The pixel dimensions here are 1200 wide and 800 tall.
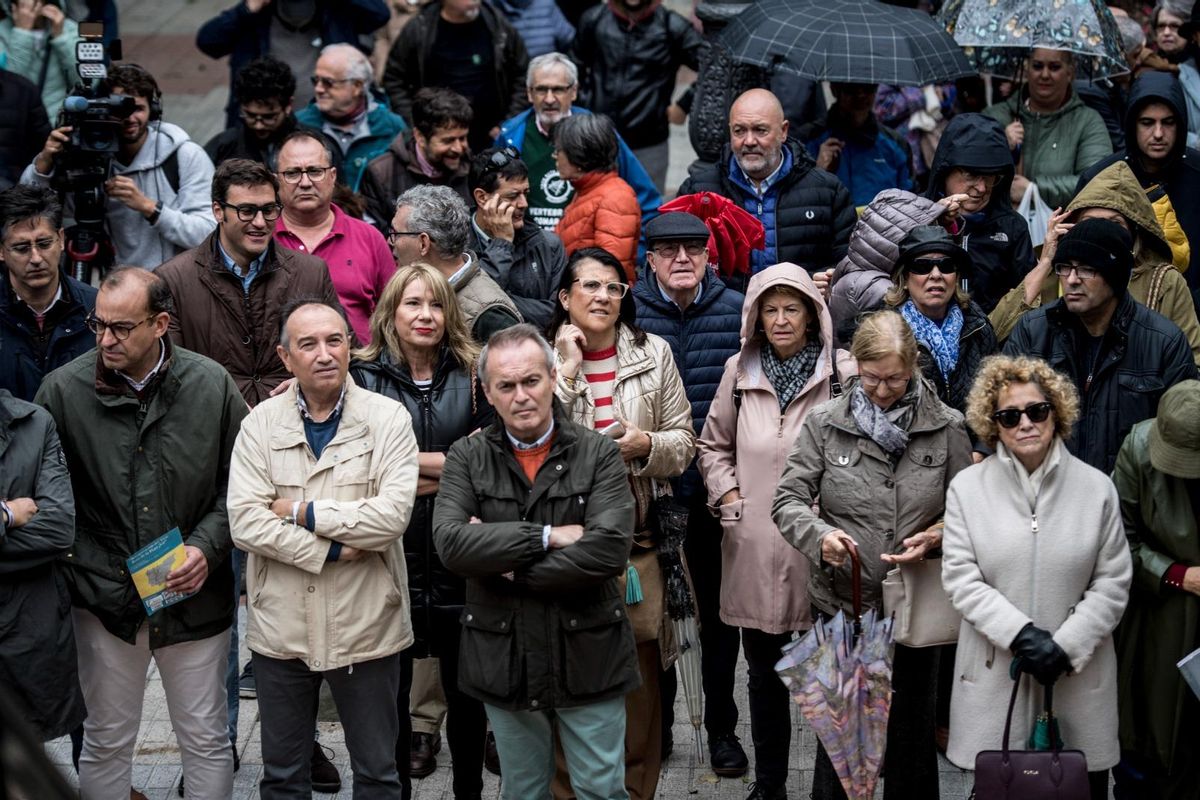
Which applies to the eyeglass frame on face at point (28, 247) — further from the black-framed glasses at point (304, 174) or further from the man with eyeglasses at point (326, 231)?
the black-framed glasses at point (304, 174)

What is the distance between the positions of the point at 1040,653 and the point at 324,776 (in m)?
3.01

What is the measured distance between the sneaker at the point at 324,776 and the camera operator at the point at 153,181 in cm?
270

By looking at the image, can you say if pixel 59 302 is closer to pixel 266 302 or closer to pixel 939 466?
pixel 266 302

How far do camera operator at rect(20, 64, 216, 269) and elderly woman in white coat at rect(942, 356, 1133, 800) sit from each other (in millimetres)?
4146

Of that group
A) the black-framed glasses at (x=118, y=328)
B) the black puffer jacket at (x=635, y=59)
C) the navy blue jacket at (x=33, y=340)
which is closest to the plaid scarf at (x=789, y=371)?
the black-framed glasses at (x=118, y=328)

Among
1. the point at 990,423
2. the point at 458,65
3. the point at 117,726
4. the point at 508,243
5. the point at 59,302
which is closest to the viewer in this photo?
the point at 990,423

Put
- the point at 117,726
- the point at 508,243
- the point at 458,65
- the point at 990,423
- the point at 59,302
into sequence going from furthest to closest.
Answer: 1. the point at 458,65
2. the point at 508,243
3. the point at 59,302
4. the point at 117,726
5. the point at 990,423

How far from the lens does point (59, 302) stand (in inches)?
255

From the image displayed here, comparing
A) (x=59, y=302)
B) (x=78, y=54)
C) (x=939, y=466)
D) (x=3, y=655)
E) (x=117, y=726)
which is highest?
(x=78, y=54)

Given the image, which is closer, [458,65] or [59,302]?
[59,302]

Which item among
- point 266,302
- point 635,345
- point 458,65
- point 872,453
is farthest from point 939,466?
point 458,65

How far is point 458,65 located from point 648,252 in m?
3.82

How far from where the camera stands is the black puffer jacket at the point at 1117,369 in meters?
6.11

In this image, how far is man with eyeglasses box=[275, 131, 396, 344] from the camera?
7.15m
